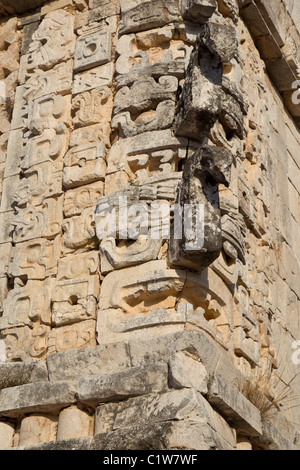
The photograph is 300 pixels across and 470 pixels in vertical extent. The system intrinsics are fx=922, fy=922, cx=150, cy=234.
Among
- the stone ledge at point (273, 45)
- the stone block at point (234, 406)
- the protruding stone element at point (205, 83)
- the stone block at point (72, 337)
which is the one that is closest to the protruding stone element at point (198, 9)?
the protruding stone element at point (205, 83)

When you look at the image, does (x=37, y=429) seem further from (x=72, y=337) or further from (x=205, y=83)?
(x=205, y=83)

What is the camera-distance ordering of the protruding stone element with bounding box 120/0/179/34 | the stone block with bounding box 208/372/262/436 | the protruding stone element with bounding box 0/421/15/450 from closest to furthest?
the stone block with bounding box 208/372/262/436 → the protruding stone element with bounding box 0/421/15/450 → the protruding stone element with bounding box 120/0/179/34

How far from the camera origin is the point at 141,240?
20.0ft

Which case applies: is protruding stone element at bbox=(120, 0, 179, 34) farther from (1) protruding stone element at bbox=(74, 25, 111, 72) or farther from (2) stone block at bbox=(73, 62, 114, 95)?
(2) stone block at bbox=(73, 62, 114, 95)

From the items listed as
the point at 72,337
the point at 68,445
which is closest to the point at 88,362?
the point at 72,337

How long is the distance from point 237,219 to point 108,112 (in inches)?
49.9

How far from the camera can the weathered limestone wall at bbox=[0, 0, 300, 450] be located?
5.55 meters

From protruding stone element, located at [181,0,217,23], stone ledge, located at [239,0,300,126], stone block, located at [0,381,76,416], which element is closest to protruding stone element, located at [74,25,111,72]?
protruding stone element, located at [181,0,217,23]

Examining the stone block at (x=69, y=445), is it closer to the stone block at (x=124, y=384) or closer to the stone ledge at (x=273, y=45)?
the stone block at (x=124, y=384)

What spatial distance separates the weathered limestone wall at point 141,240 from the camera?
555cm

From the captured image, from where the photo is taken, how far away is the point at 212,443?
511 centimetres

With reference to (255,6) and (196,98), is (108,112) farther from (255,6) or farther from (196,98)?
(255,6)

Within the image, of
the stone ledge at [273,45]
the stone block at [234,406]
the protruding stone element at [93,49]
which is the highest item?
the stone ledge at [273,45]

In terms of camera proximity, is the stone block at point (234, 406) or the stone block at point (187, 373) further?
the stone block at point (234, 406)
